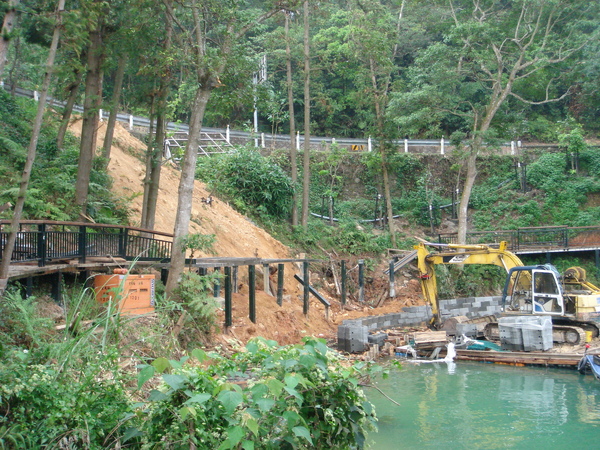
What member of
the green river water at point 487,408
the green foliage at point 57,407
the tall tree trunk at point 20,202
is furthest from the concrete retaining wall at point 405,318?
the green foliage at point 57,407

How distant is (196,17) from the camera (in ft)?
39.8

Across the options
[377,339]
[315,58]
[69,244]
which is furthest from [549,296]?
[315,58]

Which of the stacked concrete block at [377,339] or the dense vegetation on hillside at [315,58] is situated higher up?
the dense vegetation on hillside at [315,58]

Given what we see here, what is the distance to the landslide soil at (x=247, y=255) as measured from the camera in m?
15.8

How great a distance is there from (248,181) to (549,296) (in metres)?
13.4

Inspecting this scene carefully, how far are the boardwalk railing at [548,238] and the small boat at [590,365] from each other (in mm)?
14764

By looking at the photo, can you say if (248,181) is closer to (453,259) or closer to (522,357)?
(453,259)

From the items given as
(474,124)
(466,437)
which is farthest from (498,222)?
(466,437)

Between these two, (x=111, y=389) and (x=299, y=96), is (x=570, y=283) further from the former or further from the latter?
(x=299, y=96)

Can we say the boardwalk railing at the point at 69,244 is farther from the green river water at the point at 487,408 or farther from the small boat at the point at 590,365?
the small boat at the point at 590,365

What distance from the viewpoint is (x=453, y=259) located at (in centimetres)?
1906

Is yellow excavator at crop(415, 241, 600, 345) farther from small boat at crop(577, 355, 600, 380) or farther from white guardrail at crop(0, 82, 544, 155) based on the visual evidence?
white guardrail at crop(0, 82, 544, 155)

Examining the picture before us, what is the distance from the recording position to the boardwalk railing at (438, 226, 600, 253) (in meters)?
28.9

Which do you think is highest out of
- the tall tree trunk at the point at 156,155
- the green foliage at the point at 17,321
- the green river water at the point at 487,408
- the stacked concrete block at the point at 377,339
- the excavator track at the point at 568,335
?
the tall tree trunk at the point at 156,155
